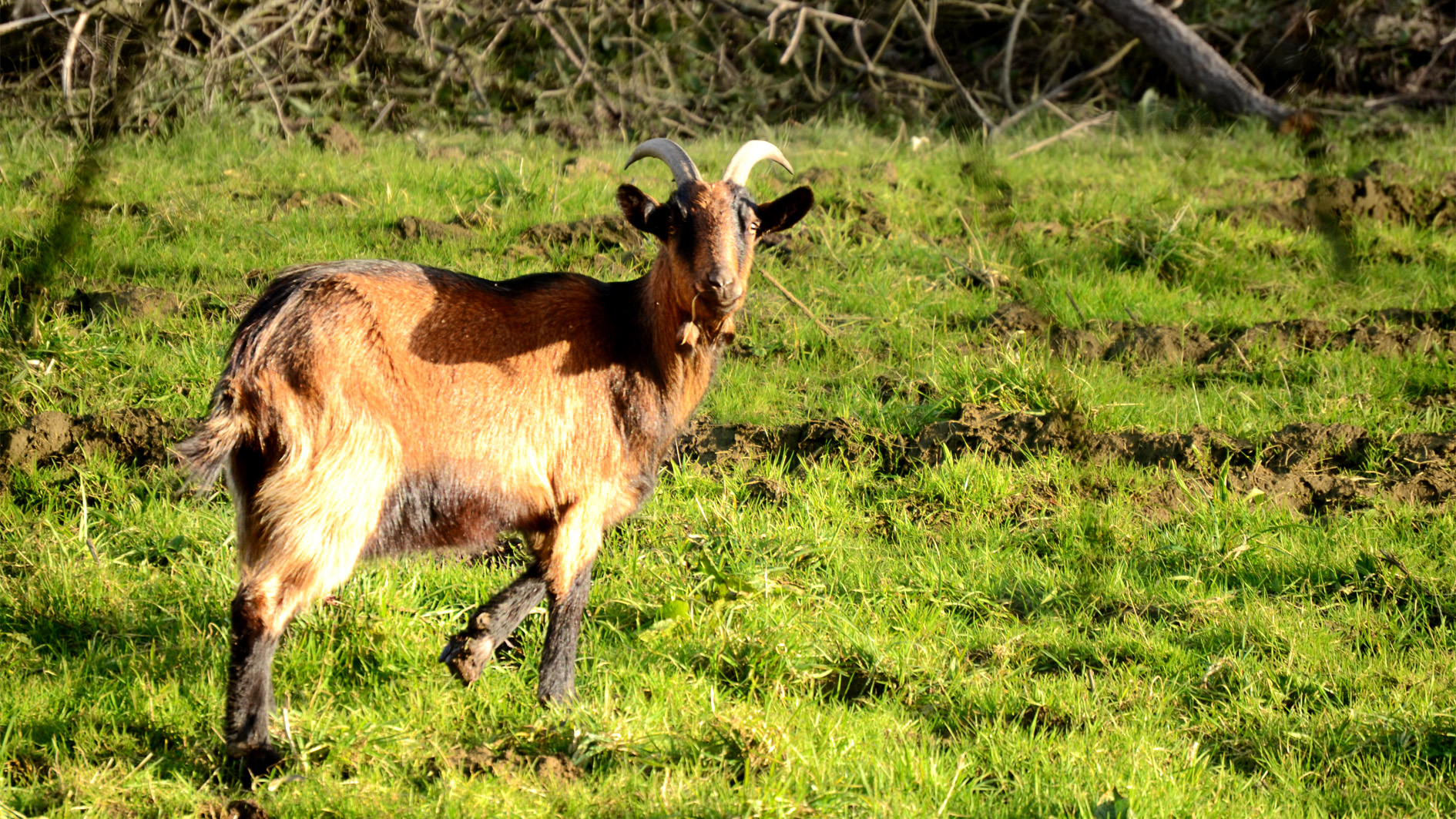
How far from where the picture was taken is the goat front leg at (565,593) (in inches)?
166

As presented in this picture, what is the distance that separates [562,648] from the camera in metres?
4.25

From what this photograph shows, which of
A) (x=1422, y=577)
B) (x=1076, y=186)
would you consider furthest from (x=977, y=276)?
(x=1422, y=577)

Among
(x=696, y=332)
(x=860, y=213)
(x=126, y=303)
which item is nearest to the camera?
(x=696, y=332)

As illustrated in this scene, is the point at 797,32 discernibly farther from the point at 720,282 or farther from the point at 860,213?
the point at 720,282

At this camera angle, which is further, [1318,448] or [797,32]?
[797,32]

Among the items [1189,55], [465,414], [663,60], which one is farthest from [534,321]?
[1189,55]

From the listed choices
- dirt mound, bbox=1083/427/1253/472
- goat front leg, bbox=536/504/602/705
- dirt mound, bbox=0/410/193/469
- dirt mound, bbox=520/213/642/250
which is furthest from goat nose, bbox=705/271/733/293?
dirt mound, bbox=520/213/642/250

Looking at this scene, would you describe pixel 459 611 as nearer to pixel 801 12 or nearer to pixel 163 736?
pixel 163 736

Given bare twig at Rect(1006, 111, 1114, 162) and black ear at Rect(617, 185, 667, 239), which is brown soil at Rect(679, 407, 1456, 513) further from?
bare twig at Rect(1006, 111, 1114, 162)

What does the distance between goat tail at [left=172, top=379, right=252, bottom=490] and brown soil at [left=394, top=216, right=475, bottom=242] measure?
400 centimetres

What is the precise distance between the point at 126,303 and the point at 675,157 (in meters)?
3.51

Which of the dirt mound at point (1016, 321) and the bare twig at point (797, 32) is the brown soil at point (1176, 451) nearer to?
the dirt mound at point (1016, 321)

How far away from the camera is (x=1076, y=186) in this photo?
29.3 ft

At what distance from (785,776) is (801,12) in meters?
8.12
